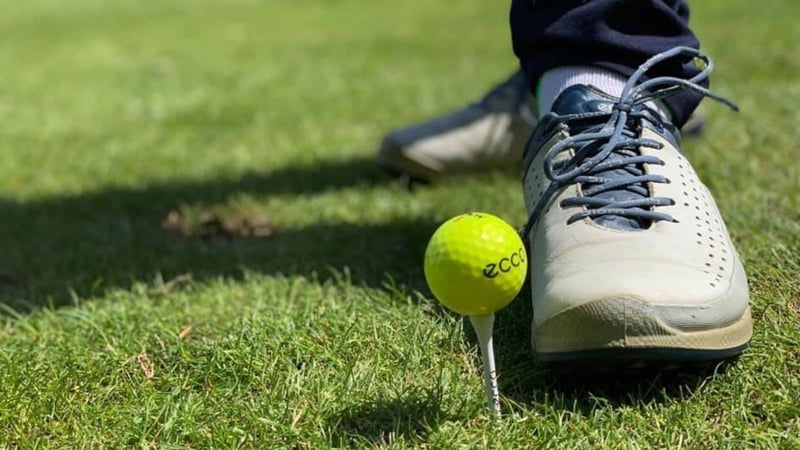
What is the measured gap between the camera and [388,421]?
4.62ft

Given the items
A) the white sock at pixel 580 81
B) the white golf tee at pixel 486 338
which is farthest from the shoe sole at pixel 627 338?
the white sock at pixel 580 81

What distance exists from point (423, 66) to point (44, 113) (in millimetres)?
2205

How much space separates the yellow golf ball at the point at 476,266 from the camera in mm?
1262

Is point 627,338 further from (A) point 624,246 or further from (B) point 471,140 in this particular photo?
(B) point 471,140

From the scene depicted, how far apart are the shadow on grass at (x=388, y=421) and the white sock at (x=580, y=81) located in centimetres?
74

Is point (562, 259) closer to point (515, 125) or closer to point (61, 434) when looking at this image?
point (61, 434)

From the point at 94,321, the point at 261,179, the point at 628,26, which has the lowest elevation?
the point at 261,179

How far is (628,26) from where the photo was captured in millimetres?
1875

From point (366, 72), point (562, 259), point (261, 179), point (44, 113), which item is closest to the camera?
point (562, 259)

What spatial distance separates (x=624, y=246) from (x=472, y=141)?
1467 millimetres

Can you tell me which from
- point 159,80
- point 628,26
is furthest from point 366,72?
point 628,26

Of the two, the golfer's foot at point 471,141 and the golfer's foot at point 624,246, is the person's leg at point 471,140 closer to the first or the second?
the golfer's foot at point 471,141

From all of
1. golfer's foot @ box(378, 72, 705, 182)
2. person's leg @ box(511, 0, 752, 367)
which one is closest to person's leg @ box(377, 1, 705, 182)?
golfer's foot @ box(378, 72, 705, 182)

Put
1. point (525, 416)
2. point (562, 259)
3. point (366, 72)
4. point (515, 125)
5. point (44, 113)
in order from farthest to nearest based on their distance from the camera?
point (366, 72) → point (44, 113) → point (515, 125) → point (562, 259) → point (525, 416)
